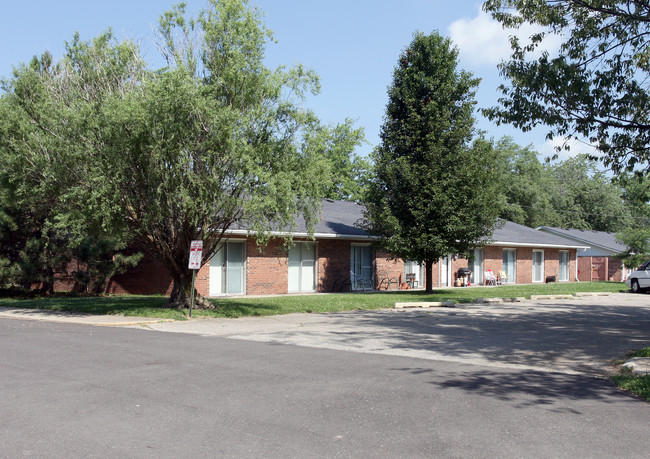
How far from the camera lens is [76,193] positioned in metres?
15.5

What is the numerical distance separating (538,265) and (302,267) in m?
21.5

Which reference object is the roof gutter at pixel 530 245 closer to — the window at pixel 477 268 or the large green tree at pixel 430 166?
the window at pixel 477 268

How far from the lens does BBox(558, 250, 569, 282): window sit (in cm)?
4388

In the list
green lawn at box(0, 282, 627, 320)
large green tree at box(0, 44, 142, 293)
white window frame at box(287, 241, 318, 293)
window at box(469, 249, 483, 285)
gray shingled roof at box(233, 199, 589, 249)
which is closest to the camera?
large green tree at box(0, 44, 142, 293)

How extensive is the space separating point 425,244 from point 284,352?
1523 centimetres

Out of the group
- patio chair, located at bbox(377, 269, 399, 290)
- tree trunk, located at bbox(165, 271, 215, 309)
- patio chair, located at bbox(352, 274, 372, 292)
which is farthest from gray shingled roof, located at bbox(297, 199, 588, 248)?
tree trunk, located at bbox(165, 271, 215, 309)

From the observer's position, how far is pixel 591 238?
53625mm

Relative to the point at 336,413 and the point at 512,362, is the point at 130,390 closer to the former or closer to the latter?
the point at 336,413

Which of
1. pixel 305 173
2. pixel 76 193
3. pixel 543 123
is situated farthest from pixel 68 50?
pixel 543 123

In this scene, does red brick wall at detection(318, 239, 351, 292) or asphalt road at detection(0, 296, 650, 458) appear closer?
asphalt road at detection(0, 296, 650, 458)

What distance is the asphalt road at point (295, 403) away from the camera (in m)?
5.31

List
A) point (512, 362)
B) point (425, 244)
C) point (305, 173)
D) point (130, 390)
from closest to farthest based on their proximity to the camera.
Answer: point (130, 390) < point (512, 362) < point (305, 173) < point (425, 244)

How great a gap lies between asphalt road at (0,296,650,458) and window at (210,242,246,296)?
12179 millimetres

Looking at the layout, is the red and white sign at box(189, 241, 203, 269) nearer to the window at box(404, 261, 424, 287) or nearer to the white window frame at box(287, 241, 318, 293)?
the white window frame at box(287, 241, 318, 293)
